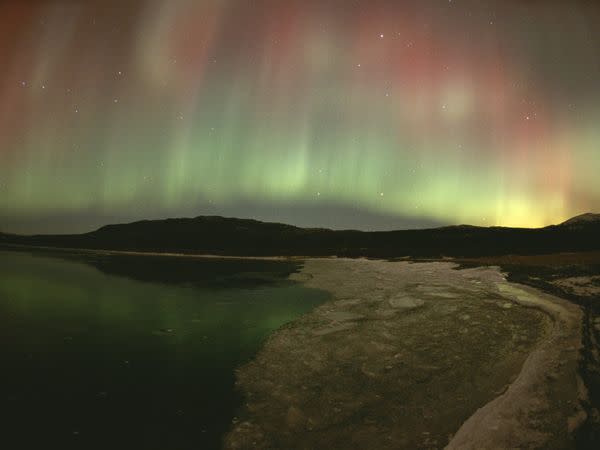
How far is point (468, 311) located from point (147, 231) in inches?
8027

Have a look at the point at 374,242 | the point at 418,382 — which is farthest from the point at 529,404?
the point at 374,242

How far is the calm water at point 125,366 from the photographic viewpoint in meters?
5.34

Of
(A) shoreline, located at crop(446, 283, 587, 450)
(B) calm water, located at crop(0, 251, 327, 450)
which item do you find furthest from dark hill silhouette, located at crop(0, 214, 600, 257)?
(A) shoreline, located at crop(446, 283, 587, 450)

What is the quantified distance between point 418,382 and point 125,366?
675cm

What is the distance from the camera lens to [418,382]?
676cm

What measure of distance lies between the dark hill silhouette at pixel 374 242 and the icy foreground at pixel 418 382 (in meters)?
46.5

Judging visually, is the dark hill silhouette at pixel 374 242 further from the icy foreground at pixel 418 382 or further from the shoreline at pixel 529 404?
the shoreline at pixel 529 404

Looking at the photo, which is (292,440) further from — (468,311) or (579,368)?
(468,311)

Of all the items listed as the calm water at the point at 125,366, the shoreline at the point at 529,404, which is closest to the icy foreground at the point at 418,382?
the shoreline at the point at 529,404

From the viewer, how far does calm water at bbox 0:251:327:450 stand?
5.34 metres

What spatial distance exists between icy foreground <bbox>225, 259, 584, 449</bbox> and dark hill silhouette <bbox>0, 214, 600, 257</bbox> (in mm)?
46532

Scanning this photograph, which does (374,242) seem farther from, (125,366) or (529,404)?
(529,404)

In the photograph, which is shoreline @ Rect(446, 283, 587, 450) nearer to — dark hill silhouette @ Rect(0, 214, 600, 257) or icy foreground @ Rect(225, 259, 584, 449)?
icy foreground @ Rect(225, 259, 584, 449)

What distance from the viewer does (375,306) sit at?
14508 mm
